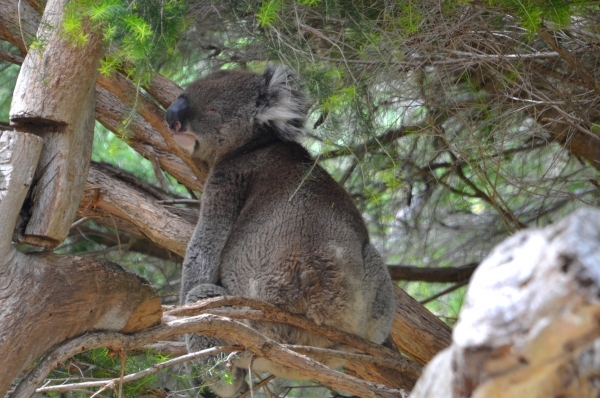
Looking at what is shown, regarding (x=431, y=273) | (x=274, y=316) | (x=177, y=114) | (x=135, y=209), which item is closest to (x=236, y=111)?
(x=177, y=114)

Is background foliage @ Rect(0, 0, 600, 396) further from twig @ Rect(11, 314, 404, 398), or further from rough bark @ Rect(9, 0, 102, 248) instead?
twig @ Rect(11, 314, 404, 398)

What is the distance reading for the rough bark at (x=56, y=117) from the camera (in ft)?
8.48

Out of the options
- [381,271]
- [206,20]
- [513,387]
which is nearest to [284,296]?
[381,271]

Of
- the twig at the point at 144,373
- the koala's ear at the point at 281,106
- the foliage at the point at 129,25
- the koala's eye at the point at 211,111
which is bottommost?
the twig at the point at 144,373

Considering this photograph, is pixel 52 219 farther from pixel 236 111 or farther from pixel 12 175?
pixel 236 111

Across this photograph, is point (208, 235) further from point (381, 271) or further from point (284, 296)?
point (381, 271)

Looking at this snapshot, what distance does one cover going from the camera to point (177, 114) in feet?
13.5

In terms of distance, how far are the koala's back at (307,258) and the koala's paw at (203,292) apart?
0.16m

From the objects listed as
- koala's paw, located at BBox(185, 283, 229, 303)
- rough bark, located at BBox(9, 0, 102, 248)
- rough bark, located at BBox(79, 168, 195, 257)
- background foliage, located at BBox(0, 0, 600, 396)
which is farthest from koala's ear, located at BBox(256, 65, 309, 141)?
rough bark, located at BBox(9, 0, 102, 248)

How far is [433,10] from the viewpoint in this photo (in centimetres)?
314

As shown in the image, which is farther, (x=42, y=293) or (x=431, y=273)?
(x=431, y=273)

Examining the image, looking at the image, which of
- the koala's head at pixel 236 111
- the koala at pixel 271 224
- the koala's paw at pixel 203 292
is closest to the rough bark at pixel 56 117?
the koala at pixel 271 224

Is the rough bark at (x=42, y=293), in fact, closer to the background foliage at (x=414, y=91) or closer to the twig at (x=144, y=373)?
the twig at (x=144, y=373)

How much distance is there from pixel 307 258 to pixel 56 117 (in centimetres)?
157
